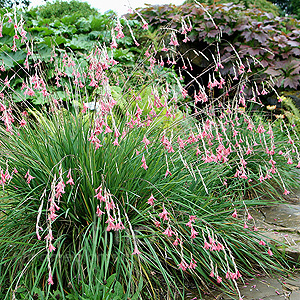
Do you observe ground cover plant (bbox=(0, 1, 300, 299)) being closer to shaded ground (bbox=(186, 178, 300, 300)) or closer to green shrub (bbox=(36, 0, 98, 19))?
shaded ground (bbox=(186, 178, 300, 300))

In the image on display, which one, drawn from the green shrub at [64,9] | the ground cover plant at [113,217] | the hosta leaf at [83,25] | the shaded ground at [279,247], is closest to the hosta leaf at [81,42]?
the hosta leaf at [83,25]

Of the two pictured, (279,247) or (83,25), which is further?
(83,25)

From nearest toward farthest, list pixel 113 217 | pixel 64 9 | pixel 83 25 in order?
pixel 113 217, pixel 83 25, pixel 64 9

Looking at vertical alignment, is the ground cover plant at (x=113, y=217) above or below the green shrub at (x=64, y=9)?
below

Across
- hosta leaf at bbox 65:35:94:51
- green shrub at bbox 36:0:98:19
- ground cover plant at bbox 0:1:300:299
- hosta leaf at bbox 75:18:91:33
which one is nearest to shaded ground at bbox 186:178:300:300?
ground cover plant at bbox 0:1:300:299

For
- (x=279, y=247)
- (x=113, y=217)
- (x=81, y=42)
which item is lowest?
(x=279, y=247)

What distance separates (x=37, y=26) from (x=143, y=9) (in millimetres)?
2772

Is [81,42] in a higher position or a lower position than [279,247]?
higher

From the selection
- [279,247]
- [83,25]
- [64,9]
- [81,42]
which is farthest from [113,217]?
[64,9]

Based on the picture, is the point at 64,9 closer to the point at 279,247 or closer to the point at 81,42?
the point at 81,42

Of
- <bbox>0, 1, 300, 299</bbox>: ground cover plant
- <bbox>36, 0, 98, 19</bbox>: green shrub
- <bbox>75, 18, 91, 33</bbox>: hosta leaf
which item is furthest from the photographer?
<bbox>36, 0, 98, 19</bbox>: green shrub

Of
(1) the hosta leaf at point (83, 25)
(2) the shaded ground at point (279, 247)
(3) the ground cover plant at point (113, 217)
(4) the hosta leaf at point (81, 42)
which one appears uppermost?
(1) the hosta leaf at point (83, 25)

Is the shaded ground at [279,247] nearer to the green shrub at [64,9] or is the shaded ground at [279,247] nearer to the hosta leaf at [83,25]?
the hosta leaf at [83,25]

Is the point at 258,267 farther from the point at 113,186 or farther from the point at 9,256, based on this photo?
the point at 9,256
